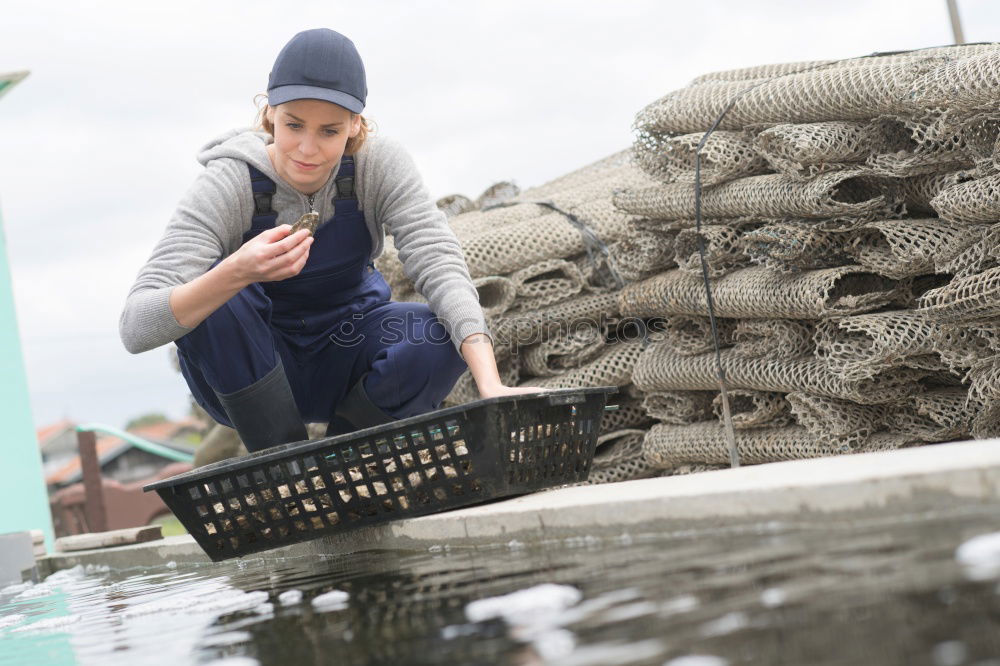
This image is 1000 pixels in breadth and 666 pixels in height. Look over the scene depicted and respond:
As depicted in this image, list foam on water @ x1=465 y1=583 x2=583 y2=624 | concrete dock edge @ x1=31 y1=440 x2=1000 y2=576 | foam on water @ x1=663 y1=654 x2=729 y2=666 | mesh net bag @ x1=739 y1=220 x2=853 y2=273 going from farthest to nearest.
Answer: mesh net bag @ x1=739 y1=220 x2=853 y2=273
concrete dock edge @ x1=31 y1=440 x2=1000 y2=576
foam on water @ x1=465 y1=583 x2=583 y2=624
foam on water @ x1=663 y1=654 x2=729 y2=666

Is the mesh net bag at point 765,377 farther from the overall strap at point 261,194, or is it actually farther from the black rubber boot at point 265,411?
the overall strap at point 261,194

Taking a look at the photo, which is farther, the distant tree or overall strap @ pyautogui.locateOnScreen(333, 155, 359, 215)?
the distant tree

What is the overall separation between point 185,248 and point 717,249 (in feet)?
5.12

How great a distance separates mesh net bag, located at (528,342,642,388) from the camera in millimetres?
3662

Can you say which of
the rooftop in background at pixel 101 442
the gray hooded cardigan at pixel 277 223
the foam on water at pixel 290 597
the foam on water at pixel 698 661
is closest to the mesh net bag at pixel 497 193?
the gray hooded cardigan at pixel 277 223

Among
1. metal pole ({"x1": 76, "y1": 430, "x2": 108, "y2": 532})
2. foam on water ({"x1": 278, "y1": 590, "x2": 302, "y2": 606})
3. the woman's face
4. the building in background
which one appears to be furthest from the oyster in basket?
the building in background

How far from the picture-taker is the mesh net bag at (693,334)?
3.40m

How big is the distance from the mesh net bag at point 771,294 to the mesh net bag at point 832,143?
287 millimetres

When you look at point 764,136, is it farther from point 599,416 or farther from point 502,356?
point 502,356

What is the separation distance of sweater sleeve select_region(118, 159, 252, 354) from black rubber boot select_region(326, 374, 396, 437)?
557 mm

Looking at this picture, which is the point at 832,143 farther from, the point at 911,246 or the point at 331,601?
the point at 331,601

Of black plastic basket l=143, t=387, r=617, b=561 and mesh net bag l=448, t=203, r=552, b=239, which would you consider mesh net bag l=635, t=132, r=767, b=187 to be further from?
black plastic basket l=143, t=387, r=617, b=561

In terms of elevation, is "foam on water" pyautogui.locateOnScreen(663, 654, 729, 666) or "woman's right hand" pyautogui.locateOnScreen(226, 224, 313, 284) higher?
"woman's right hand" pyautogui.locateOnScreen(226, 224, 313, 284)

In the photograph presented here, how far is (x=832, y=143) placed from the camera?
283 cm
